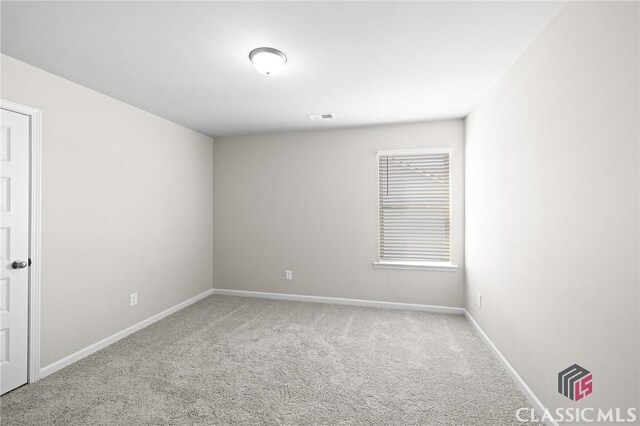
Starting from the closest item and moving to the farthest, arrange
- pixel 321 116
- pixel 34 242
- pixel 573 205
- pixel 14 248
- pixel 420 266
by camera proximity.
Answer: pixel 573 205
pixel 14 248
pixel 34 242
pixel 321 116
pixel 420 266

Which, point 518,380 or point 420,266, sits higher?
point 420,266

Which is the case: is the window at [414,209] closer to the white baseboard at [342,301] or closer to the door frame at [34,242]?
the white baseboard at [342,301]

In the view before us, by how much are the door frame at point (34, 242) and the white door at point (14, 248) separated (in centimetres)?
2

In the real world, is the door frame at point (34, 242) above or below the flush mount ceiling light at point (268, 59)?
below

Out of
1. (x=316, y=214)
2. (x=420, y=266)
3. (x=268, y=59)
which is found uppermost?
(x=268, y=59)

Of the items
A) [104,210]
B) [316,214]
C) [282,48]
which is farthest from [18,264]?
[316,214]

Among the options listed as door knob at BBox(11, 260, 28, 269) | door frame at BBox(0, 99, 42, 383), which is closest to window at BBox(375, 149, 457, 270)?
door frame at BBox(0, 99, 42, 383)

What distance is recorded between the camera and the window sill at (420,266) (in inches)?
159

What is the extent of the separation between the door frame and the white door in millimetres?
25

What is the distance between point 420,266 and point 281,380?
239 cm

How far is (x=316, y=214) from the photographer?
14.7 feet

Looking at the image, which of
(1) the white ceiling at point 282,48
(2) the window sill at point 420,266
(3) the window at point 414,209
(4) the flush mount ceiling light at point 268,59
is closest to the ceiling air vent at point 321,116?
(1) the white ceiling at point 282,48

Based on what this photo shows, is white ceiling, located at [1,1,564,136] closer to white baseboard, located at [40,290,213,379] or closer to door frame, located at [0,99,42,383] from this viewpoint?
door frame, located at [0,99,42,383]

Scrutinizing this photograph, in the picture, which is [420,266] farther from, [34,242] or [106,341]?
[34,242]
